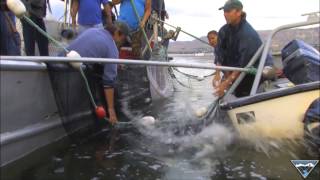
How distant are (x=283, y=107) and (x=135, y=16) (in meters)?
4.26

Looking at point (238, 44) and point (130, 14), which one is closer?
point (238, 44)

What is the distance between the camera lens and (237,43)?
23.7 ft

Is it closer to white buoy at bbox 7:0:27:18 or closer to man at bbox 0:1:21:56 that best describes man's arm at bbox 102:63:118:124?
man at bbox 0:1:21:56

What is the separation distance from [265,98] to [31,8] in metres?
3.44

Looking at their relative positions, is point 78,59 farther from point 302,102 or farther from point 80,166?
point 302,102

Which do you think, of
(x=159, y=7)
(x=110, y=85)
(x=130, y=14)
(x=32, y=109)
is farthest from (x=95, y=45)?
(x=159, y=7)

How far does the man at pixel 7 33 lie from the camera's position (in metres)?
6.05

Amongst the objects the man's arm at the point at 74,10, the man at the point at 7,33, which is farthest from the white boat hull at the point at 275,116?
the man's arm at the point at 74,10

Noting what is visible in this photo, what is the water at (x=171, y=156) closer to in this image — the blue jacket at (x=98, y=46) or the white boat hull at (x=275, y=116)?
the white boat hull at (x=275, y=116)

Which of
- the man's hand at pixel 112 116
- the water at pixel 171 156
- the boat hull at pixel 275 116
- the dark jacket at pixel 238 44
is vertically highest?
the dark jacket at pixel 238 44

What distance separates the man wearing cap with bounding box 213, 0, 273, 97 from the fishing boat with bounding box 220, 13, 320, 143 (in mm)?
545

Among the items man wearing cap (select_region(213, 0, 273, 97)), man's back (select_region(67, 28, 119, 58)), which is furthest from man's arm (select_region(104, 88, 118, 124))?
man wearing cap (select_region(213, 0, 273, 97))

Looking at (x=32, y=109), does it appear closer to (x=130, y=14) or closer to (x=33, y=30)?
(x=33, y=30)

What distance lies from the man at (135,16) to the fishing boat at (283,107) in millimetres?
3262
